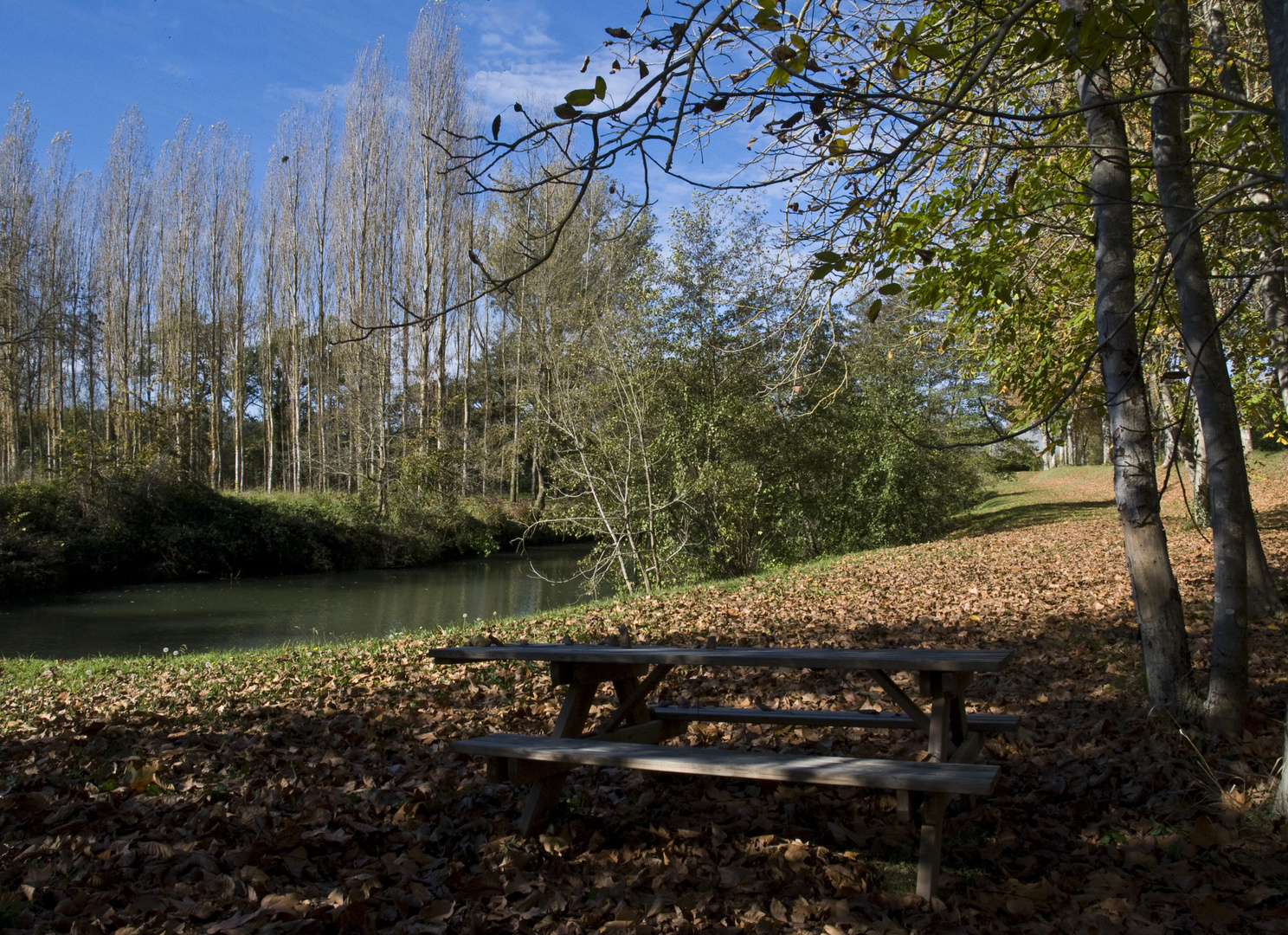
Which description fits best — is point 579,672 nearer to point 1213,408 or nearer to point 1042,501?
point 1213,408

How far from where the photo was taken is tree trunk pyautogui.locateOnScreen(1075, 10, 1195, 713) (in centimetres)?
431

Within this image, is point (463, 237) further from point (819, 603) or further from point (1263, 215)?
point (1263, 215)

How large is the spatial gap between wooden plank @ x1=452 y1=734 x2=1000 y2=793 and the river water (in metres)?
8.55

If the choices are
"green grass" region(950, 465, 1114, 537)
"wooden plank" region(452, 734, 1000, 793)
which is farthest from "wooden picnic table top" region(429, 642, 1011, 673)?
"green grass" region(950, 465, 1114, 537)

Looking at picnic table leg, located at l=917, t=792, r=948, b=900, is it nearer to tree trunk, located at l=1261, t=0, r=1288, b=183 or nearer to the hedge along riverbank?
tree trunk, located at l=1261, t=0, r=1288, b=183

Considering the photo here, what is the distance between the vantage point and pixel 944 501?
2173cm

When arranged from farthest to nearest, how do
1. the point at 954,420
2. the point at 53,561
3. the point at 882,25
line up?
the point at 954,420
the point at 53,561
the point at 882,25

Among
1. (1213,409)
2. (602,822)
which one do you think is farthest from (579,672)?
(1213,409)

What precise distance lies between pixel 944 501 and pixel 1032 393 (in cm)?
1433

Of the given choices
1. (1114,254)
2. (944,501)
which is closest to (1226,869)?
(1114,254)

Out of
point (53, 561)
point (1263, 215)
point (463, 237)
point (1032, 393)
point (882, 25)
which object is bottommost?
point (53, 561)

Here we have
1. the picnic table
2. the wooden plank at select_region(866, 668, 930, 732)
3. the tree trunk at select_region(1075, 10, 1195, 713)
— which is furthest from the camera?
the tree trunk at select_region(1075, 10, 1195, 713)

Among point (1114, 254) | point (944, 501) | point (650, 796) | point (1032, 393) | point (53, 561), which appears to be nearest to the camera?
point (650, 796)

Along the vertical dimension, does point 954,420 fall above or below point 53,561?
above
